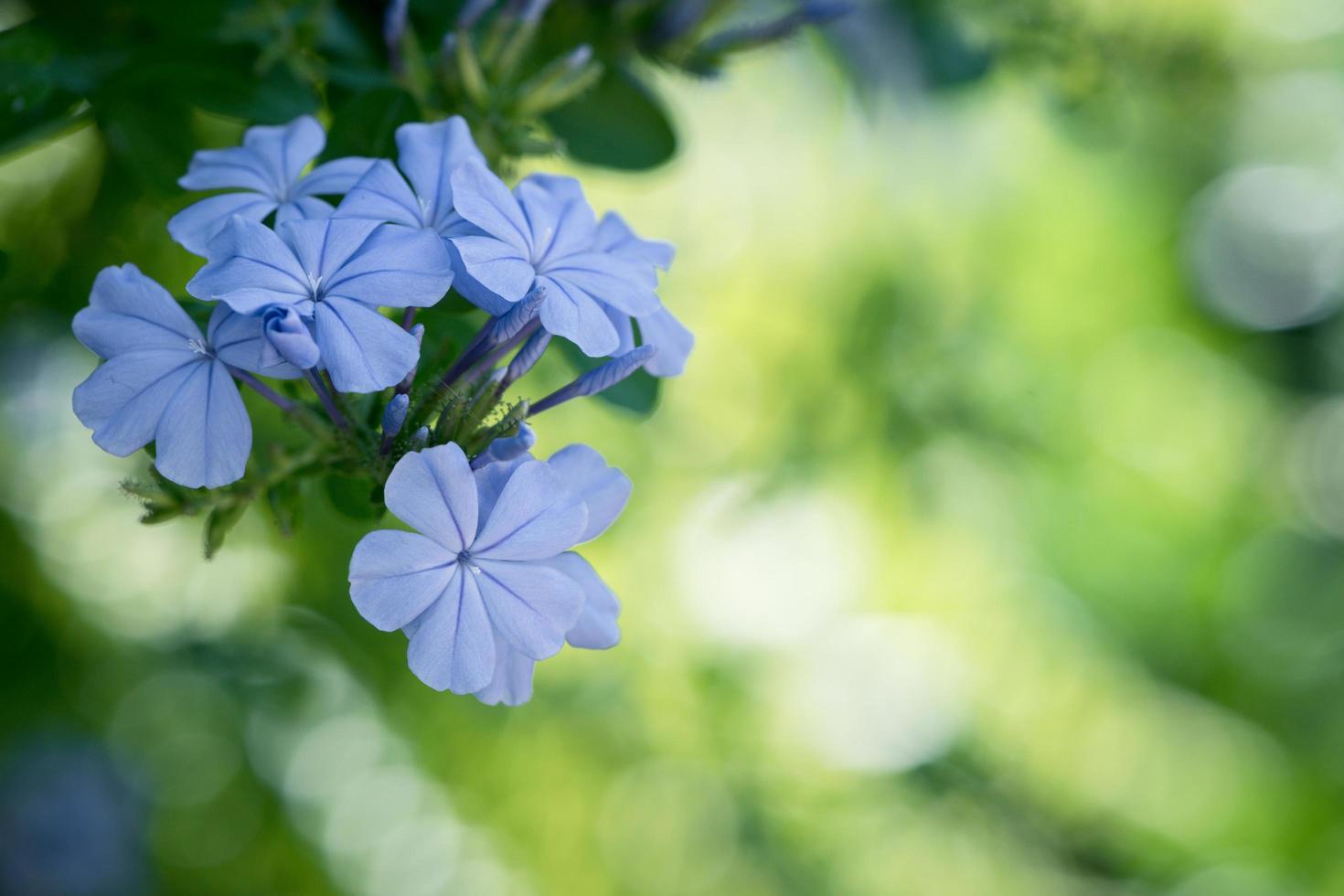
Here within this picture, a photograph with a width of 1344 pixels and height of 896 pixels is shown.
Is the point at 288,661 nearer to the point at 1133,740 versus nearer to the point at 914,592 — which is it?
the point at 914,592

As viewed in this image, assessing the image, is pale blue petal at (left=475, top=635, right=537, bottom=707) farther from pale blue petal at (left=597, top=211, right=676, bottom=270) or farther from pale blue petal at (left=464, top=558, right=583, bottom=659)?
pale blue petal at (left=597, top=211, right=676, bottom=270)

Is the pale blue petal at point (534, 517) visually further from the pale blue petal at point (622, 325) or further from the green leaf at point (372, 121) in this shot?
Result: the green leaf at point (372, 121)

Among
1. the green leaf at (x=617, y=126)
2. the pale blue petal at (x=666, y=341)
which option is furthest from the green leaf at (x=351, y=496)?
the green leaf at (x=617, y=126)

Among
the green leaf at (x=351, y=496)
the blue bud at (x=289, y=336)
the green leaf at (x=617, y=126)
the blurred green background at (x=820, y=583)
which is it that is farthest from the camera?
the blurred green background at (x=820, y=583)

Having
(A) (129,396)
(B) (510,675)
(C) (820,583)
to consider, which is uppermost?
(A) (129,396)

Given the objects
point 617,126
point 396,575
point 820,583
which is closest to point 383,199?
point 396,575

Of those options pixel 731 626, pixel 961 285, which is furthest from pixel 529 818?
pixel 961 285

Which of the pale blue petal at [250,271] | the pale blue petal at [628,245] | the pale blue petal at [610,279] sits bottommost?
the pale blue petal at [628,245]

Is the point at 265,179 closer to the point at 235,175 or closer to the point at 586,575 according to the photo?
the point at 235,175

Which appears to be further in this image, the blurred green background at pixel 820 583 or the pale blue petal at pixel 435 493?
the blurred green background at pixel 820 583
